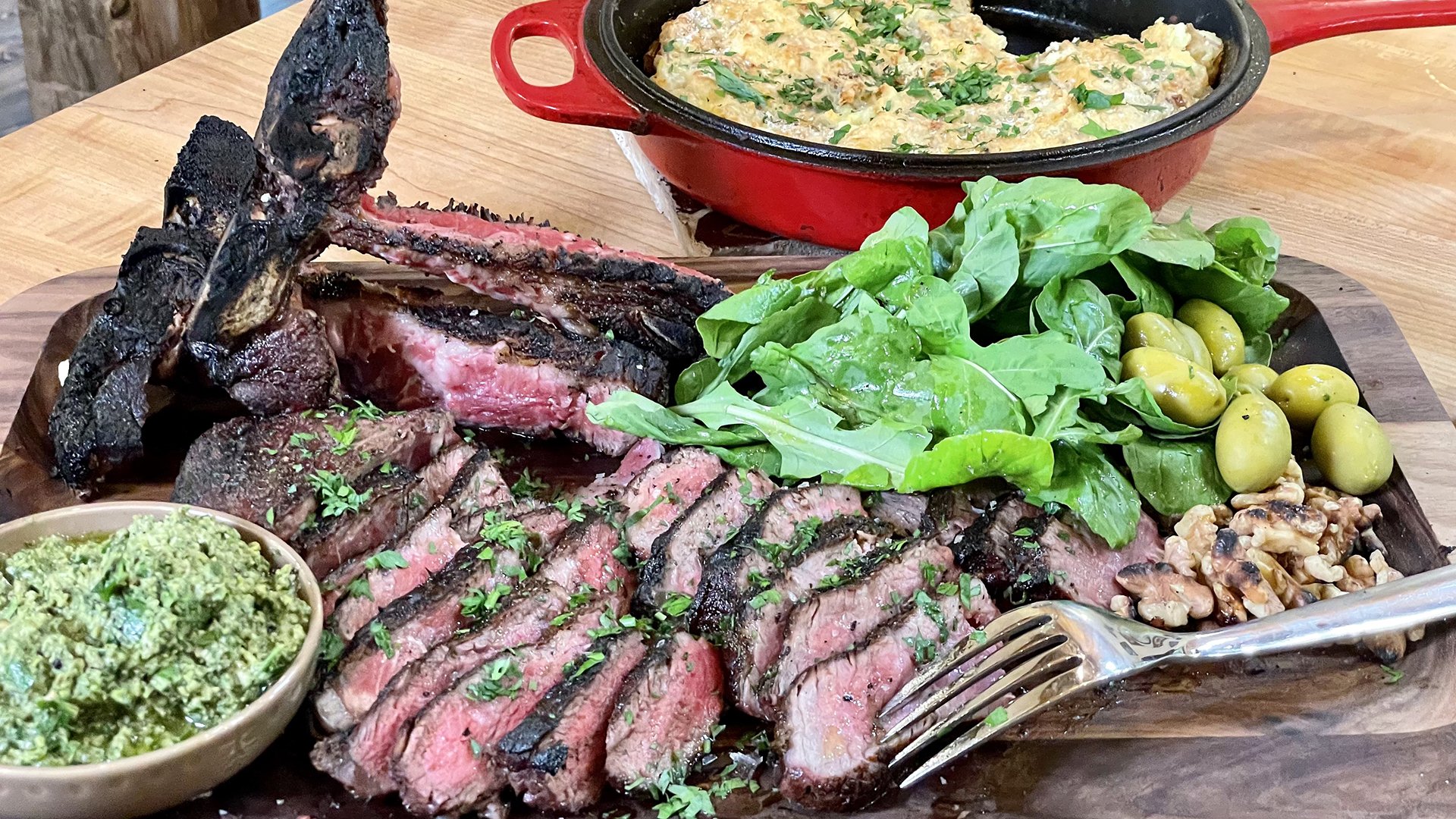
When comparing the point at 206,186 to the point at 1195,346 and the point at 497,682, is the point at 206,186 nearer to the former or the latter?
the point at 497,682

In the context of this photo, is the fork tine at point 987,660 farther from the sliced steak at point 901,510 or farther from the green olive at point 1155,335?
the green olive at point 1155,335

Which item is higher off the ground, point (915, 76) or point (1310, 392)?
point (915, 76)

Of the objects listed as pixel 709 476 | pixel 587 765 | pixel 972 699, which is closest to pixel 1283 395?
pixel 972 699

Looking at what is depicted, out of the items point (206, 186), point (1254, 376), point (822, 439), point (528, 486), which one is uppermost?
point (206, 186)

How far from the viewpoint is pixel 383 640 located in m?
1.90

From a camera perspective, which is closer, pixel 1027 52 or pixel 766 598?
pixel 766 598

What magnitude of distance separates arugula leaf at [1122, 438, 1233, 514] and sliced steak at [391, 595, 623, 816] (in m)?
1.20

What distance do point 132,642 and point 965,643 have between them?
1322mm

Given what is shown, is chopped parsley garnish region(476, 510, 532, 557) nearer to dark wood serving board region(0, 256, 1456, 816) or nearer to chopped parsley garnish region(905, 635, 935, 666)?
dark wood serving board region(0, 256, 1456, 816)

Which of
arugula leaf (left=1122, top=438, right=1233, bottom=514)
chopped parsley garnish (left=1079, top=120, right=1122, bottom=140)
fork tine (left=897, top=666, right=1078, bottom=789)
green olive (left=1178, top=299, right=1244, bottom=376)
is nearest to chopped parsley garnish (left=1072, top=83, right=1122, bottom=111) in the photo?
chopped parsley garnish (left=1079, top=120, right=1122, bottom=140)

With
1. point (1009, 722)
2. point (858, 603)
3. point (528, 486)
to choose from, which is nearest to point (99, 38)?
point (528, 486)

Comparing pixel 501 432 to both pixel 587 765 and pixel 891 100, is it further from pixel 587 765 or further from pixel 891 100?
pixel 891 100

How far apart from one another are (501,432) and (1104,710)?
1433 mm

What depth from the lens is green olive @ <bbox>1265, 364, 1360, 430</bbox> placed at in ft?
7.89
